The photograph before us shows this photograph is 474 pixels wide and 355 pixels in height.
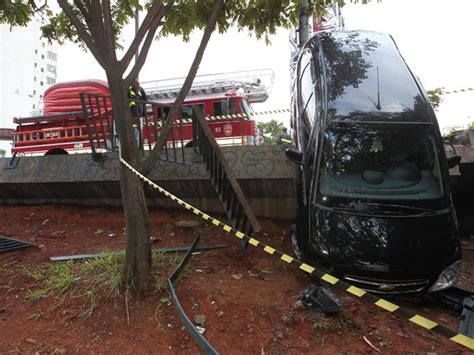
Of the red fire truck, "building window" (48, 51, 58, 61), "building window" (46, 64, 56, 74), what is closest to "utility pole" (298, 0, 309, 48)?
the red fire truck

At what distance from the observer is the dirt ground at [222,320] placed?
9.09 ft

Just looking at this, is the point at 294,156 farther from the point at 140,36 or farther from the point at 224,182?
the point at 140,36

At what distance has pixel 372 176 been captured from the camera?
3572 mm

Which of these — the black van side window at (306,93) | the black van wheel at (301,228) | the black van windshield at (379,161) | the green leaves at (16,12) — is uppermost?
the green leaves at (16,12)

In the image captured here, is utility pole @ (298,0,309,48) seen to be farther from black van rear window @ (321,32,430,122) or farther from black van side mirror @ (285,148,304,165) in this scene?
black van side mirror @ (285,148,304,165)

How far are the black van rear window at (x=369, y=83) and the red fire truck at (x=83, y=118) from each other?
467 cm

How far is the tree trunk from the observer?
3.42 meters

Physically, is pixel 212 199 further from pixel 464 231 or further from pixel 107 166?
pixel 464 231

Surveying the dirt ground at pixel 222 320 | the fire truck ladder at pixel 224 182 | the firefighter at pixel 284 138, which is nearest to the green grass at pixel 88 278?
the dirt ground at pixel 222 320

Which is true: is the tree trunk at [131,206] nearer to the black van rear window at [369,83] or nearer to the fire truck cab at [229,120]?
the black van rear window at [369,83]

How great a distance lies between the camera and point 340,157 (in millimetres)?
3697

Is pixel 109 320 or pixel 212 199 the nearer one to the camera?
pixel 109 320

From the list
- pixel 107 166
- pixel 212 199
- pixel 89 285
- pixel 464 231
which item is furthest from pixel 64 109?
pixel 464 231

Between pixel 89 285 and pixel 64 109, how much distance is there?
8.29 m
